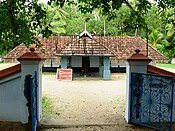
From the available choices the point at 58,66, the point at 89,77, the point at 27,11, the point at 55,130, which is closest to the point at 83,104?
the point at 55,130

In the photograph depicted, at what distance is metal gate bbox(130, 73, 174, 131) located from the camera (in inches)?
233

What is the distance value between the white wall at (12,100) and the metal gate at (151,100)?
8.04 feet

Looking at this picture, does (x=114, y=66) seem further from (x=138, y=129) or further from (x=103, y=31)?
(x=138, y=129)

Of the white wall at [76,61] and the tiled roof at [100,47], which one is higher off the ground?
the tiled roof at [100,47]

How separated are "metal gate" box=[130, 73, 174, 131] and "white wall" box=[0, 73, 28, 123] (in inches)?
96.5

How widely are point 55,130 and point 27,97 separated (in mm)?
934

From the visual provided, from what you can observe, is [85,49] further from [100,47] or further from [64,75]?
[64,75]

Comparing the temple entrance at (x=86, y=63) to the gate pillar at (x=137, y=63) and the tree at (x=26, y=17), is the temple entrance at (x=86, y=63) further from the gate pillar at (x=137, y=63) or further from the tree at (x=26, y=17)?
the gate pillar at (x=137, y=63)

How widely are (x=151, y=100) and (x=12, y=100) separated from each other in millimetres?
3029

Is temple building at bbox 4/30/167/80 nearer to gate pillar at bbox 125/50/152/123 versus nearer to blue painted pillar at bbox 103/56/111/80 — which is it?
blue painted pillar at bbox 103/56/111/80

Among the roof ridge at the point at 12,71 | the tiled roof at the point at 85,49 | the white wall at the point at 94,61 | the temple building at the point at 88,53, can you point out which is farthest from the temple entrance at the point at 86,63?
the roof ridge at the point at 12,71

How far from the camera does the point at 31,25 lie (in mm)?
6633

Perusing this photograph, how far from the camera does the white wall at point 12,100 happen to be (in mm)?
6395

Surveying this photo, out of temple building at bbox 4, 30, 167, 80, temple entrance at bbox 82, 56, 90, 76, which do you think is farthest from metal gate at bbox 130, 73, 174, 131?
temple entrance at bbox 82, 56, 90, 76
